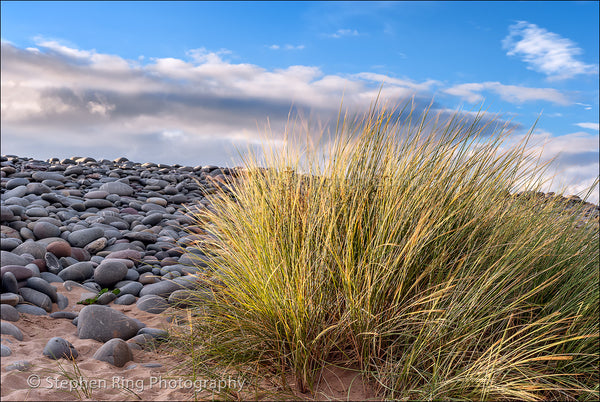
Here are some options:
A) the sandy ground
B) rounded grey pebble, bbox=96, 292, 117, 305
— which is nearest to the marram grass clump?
the sandy ground

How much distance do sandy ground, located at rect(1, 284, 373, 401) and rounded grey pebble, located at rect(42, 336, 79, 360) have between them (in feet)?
0.10

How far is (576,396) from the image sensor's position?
2420 mm

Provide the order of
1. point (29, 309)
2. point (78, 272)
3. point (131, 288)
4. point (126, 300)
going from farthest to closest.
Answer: point (78, 272), point (131, 288), point (126, 300), point (29, 309)

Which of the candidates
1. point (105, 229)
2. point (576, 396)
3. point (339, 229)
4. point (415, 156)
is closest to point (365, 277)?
point (339, 229)

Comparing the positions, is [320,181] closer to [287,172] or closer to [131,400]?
[287,172]

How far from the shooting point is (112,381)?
2.56 meters

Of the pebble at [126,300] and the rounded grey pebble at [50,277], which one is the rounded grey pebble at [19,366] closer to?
the pebble at [126,300]

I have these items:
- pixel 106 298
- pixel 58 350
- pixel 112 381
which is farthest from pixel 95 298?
pixel 112 381

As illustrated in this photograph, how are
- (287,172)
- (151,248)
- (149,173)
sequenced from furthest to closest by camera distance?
(149,173)
(151,248)
(287,172)

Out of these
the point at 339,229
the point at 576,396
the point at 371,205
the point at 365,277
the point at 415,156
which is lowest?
the point at 576,396

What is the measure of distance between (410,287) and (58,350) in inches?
79.8

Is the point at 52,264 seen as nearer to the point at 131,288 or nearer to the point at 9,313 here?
the point at 131,288

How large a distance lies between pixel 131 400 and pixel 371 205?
64.1 inches

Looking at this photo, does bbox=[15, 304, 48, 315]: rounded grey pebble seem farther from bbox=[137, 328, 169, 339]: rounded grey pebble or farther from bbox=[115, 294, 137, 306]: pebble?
bbox=[137, 328, 169, 339]: rounded grey pebble
